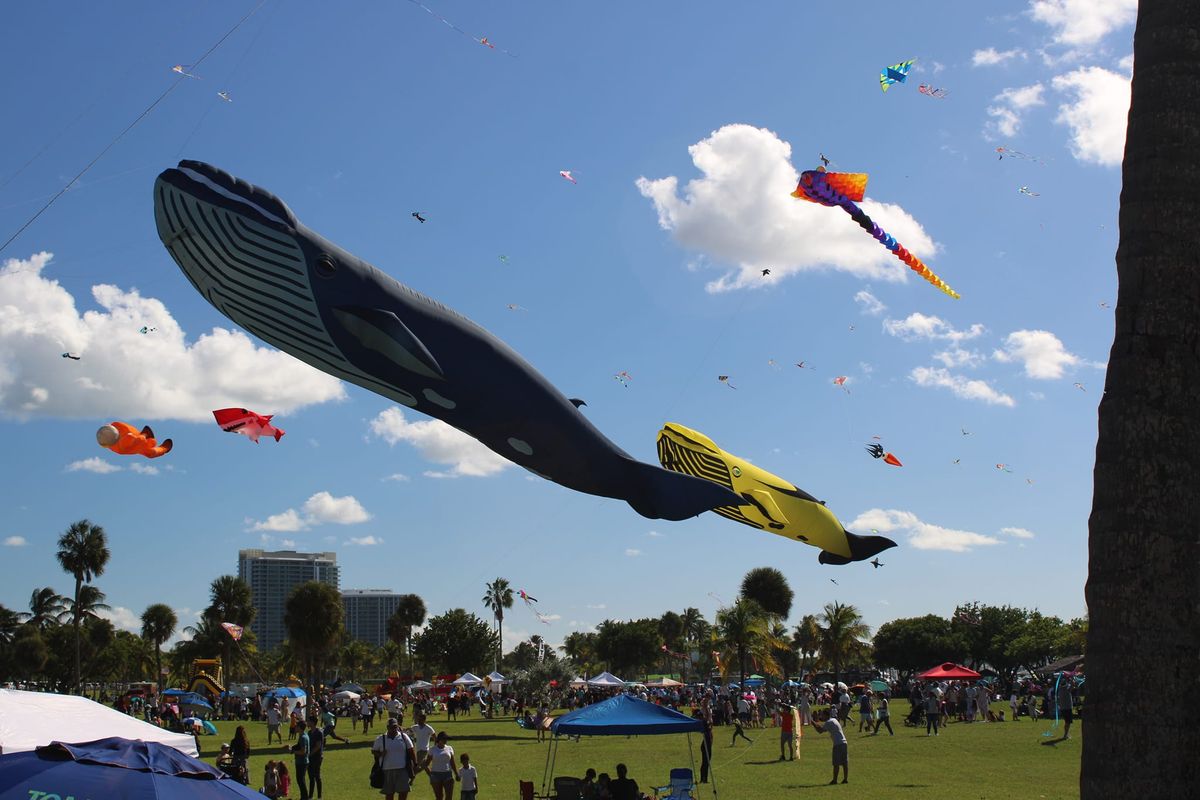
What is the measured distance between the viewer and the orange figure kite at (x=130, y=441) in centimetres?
1138

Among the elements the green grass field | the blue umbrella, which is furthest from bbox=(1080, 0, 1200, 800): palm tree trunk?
the green grass field

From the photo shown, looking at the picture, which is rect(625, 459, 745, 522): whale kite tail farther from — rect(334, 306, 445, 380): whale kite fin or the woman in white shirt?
the woman in white shirt

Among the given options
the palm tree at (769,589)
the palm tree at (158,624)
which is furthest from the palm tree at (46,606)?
the palm tree at (769,589)

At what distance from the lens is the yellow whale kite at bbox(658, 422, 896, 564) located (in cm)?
1636

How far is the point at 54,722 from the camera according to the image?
10102 mm

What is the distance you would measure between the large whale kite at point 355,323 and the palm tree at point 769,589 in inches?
2879

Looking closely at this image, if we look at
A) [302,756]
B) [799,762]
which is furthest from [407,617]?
[302,756]

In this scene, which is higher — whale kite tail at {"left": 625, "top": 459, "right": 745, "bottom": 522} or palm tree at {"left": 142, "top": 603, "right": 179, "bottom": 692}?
whale kite tail at {"left": 625, "top": 459, "right": 745, "bottom": 522}

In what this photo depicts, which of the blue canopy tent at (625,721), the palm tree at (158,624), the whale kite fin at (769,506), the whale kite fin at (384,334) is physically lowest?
the palm tree at (158,624)

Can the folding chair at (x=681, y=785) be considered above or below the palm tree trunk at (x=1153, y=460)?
below

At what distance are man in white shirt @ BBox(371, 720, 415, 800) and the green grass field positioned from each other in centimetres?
352

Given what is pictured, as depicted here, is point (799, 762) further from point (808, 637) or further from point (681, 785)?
point (808, 637)

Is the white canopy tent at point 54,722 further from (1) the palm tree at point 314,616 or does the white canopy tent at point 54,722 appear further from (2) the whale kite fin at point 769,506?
(1) the palm tree at point 314,616

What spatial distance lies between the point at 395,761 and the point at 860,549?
8104 mm
